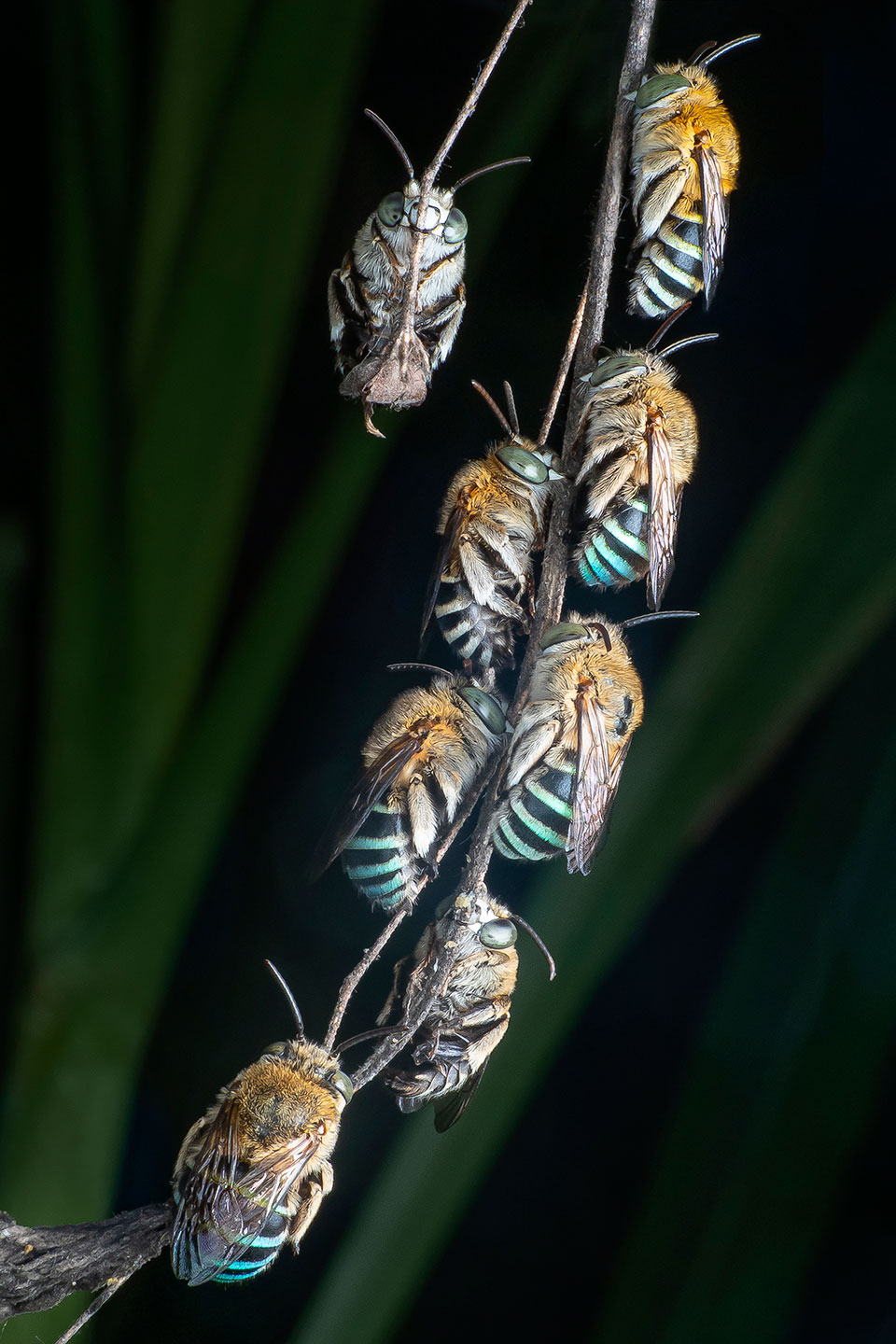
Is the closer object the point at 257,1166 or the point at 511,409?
the point at 257,1166

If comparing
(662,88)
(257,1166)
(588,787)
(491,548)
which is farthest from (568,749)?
(662,88)

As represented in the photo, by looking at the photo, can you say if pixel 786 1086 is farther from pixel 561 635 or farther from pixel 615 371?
pixel 615 371

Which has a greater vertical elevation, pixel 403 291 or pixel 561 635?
pixel 403 291

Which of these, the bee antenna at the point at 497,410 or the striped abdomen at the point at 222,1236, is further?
the bee antenna at the point at 497,410

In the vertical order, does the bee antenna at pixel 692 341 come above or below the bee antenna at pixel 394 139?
below

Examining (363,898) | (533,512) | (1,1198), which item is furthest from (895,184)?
(1,1198)

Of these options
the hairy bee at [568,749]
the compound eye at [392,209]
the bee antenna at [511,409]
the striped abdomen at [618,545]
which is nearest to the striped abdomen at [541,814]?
the hairy bee at [568,749]

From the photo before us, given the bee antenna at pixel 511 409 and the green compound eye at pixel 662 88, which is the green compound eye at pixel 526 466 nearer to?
the bee antenna at pixel 511 409

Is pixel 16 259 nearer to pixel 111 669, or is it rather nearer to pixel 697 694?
pixel 111 669
